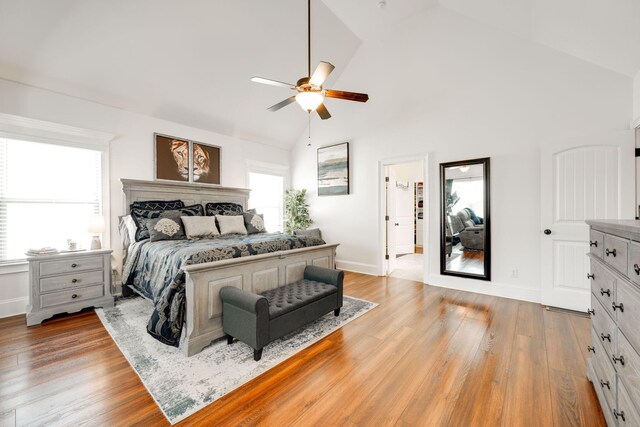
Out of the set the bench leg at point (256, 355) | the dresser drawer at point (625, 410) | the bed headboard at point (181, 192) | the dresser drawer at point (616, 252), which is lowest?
the bench leg at point (256, 355)

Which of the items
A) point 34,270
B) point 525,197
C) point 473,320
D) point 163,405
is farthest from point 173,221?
point 525,197

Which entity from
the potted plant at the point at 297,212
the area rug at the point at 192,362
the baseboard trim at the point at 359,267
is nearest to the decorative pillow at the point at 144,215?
the area rug at the point at 192,362

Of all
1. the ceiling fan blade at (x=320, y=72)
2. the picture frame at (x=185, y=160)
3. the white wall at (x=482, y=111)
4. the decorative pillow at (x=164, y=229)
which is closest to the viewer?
the ceiling fan blade at (x=320, y=72)

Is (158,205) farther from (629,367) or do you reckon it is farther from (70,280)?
(629,367)

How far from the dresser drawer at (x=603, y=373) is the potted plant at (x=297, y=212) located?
4.86 meters

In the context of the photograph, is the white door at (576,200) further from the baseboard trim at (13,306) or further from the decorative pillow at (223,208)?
the baseboard trim at (13,306)

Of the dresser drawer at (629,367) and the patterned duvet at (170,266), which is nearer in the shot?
the dresser drawer at (629,367)

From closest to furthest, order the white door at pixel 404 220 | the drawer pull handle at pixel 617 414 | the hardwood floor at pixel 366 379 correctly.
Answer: the drawer pull handle at pixel 617 414, the hardwood floor at pixel 366 379, the white door at pixel 404 220

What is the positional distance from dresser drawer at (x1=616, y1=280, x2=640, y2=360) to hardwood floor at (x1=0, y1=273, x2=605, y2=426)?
2.41 feet

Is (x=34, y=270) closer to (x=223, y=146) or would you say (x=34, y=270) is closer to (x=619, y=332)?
(x=223, y=146)

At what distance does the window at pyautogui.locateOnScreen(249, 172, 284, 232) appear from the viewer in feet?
19.7

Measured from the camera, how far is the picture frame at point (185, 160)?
14.6 ft

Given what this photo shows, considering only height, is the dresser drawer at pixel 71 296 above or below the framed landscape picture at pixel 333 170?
below

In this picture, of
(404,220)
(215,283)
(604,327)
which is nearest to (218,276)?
(215,283)
